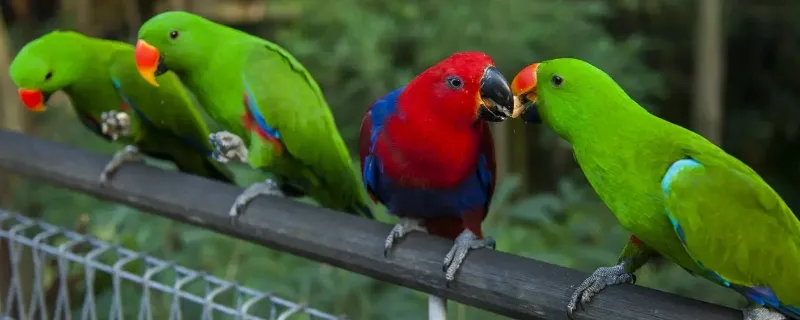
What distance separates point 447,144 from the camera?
2.39 ft

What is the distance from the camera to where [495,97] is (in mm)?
653

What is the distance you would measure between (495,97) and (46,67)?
632 mm

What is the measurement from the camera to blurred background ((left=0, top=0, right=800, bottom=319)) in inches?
54.6

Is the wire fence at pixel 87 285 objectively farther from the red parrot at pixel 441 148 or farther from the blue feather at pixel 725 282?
the blue feather at pixel 725 282

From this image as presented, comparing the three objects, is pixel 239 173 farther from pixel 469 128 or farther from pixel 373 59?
pixel 469 128

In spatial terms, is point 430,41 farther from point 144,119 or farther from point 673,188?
point 673,188

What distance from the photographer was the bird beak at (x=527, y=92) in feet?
2.16

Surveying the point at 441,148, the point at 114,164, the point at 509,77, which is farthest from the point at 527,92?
the point at 509,77

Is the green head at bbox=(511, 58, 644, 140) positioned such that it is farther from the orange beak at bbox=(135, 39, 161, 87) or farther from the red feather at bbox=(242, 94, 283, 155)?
the orange beak at bbox=(135, 39, 161, 87)

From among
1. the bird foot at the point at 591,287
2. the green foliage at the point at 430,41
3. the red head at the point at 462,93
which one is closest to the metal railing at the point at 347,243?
the bird foot at the point at 591,287

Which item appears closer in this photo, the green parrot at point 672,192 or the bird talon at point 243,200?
the green parrot at point 672,192

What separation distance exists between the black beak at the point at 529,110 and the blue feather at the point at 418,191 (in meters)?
0.10

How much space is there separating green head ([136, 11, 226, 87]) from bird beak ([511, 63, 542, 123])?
409 mm

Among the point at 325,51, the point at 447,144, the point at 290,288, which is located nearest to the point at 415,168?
the point at 447,144
